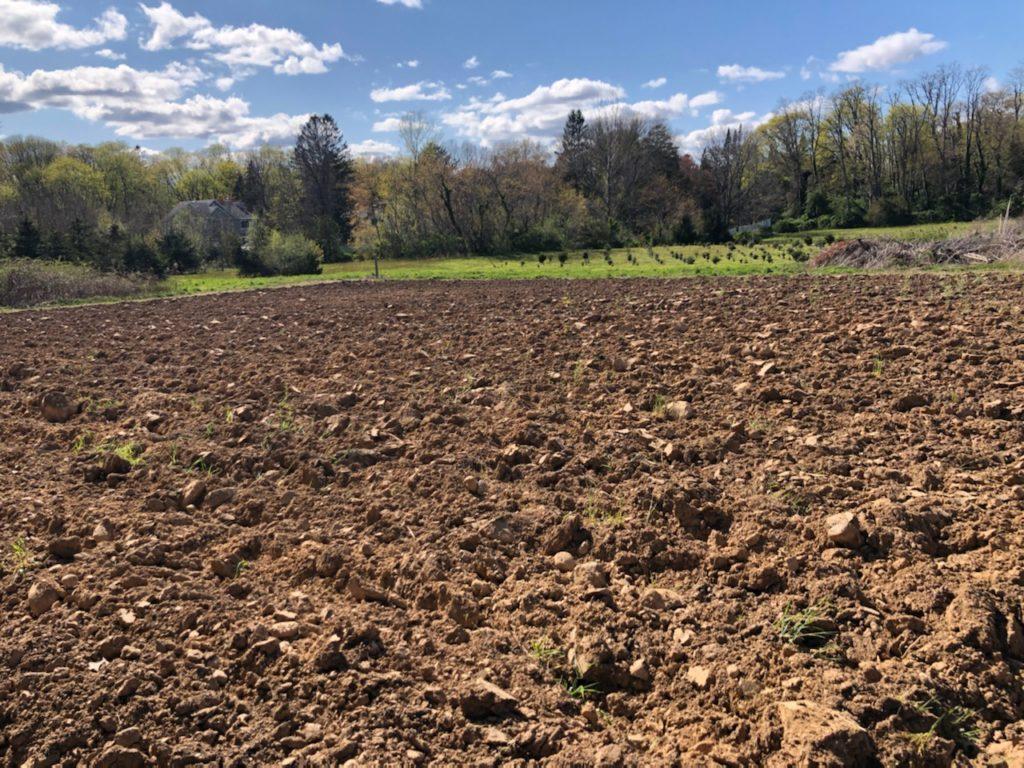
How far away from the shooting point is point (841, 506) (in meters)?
4.79

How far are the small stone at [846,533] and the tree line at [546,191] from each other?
123 ft

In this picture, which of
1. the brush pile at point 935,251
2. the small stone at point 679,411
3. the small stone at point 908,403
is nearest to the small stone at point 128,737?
the small stone at point 679,411

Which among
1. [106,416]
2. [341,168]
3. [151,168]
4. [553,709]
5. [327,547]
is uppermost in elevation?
[151,168]

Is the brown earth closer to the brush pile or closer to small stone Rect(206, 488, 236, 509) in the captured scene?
small stone Rect(206, 488, 236, 509)

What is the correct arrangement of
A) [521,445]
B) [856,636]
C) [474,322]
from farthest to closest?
[474,322] → [521,445] → [856,636]

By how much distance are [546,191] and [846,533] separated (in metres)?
48.7

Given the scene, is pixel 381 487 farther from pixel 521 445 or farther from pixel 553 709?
pixel 553 709

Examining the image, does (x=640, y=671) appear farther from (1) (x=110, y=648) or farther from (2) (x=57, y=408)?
(2) (x=57, y=408)

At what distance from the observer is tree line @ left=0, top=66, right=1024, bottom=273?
146 feet

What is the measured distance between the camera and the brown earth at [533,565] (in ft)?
10.1

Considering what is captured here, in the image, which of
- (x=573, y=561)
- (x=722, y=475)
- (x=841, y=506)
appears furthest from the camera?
(x=722, y=475)

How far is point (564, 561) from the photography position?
14.6 feet

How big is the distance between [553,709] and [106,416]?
7117 mm

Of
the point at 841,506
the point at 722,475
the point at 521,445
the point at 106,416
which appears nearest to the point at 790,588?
the point at 841,506
